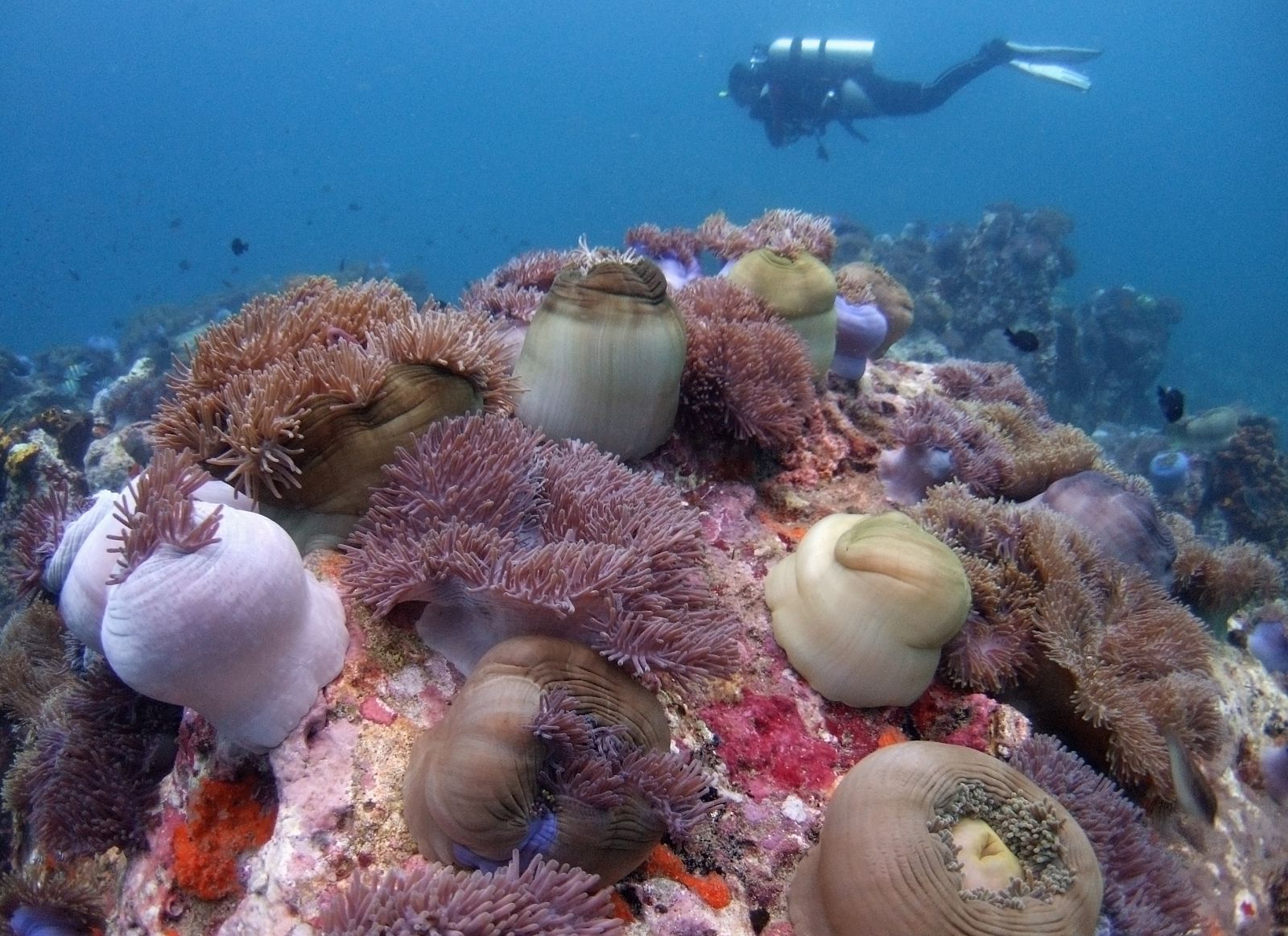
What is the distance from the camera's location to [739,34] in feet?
422

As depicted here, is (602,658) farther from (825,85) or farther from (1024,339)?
(825,85)

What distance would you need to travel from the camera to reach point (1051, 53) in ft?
67.5

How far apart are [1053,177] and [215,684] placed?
125m

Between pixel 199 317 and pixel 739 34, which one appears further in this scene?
pixel 739 34

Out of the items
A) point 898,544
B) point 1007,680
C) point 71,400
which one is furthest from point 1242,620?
point 71,400

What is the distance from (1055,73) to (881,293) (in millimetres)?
20410

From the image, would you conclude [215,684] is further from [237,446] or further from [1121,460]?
[1121,460]

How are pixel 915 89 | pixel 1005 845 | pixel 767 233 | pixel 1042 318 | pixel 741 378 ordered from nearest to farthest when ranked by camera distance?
pixel 1005 845 < pixel 741 378 < pixel 767 233 < pixel 1042 318 < pixel 915 89

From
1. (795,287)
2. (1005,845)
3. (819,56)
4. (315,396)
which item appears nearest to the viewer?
(1005,845)

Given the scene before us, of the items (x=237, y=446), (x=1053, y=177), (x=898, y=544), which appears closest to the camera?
Result: (x=237, y=446)

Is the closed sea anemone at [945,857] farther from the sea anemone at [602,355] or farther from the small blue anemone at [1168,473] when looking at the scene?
the small blue anemone at [1168,473]

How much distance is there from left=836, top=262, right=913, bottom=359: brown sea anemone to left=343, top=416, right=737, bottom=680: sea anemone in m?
2.75

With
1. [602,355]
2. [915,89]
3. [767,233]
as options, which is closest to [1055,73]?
[915,89]

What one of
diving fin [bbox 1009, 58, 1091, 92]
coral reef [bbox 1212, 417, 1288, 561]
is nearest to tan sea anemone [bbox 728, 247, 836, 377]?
coral reef [bbox 1212, 417, 1288, 561]
